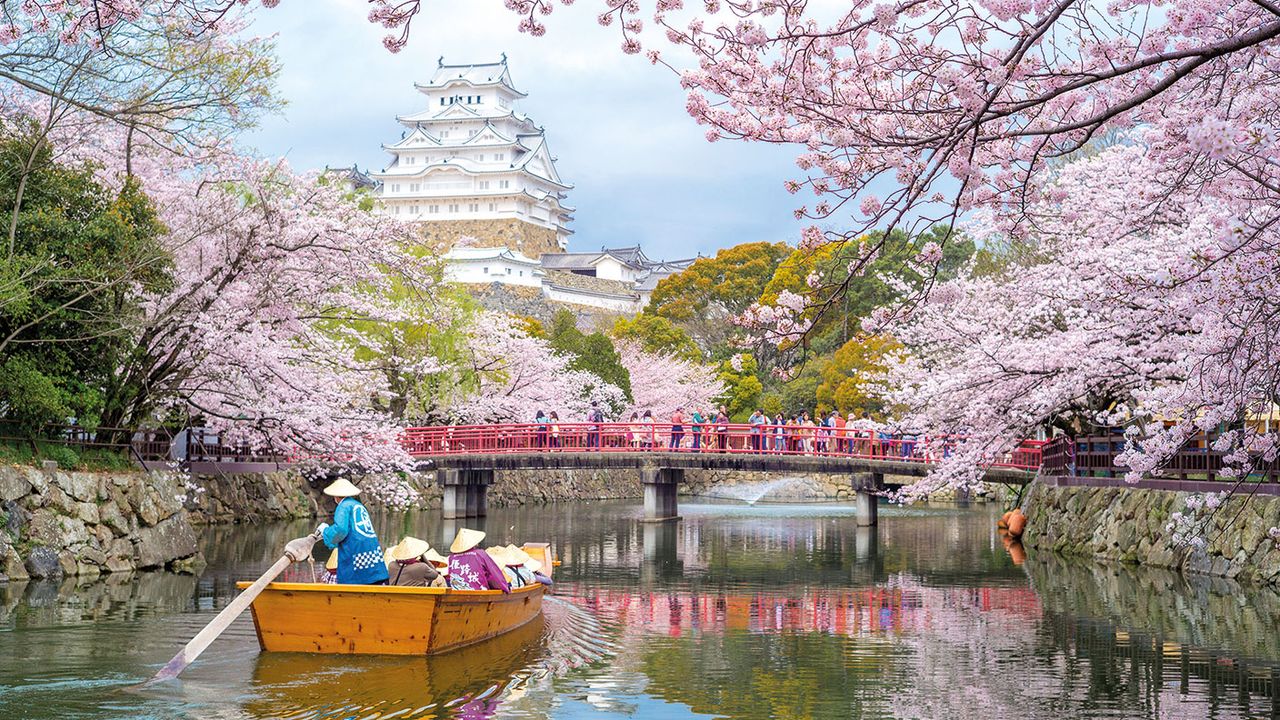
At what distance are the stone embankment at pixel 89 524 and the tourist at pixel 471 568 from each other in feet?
23.4

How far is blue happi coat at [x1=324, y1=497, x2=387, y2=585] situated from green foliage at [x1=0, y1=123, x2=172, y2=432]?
6.66 metres

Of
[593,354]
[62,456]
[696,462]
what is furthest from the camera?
[593,354]

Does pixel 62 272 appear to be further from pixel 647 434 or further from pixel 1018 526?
pixel 1018 526

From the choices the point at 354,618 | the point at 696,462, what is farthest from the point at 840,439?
the point at 354,618

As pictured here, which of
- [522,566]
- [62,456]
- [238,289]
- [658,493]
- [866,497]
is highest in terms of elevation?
[238,289]

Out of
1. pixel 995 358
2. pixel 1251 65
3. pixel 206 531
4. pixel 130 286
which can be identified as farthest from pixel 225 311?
pixel 1251 65

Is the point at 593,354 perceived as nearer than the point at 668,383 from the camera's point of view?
Yes

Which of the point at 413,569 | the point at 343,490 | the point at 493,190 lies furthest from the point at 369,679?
the point at 493,190

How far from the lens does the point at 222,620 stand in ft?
32.9

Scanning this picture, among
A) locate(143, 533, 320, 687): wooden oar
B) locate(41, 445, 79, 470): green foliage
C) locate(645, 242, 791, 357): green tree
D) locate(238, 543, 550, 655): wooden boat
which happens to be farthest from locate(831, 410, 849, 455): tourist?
locate(645, 242, 791, 357): green tree

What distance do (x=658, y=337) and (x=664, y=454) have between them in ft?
67.6

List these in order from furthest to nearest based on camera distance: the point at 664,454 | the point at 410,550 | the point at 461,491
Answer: the point at 461,491 < the point at 664,454 < the point at 410,550

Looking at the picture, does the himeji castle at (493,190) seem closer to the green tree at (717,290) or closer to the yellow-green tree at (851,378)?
the green tree at (717,290)

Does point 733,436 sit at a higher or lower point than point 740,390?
lower
